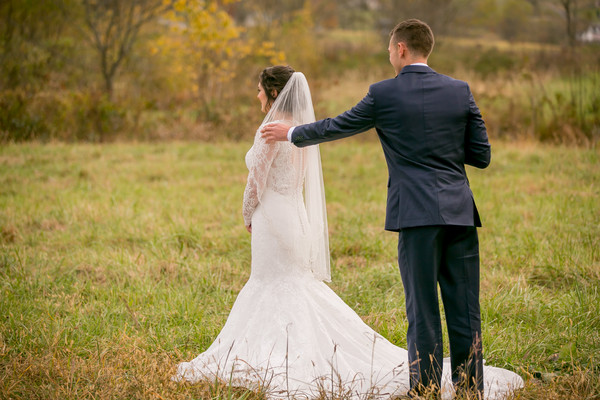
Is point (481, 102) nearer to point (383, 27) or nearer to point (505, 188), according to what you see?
point (505, 188)

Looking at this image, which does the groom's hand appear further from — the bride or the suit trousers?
the suit trousers

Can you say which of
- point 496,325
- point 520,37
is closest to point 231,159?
point 496,325

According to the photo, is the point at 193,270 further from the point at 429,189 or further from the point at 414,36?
the point at 414,36

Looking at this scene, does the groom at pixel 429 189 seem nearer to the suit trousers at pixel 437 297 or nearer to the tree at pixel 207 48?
the suit trousers at pixel 437 297

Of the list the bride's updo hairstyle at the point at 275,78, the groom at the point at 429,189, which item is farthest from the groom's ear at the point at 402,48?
the bride's updo hairstyle at the point at 275,78

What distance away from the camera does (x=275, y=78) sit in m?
3.77

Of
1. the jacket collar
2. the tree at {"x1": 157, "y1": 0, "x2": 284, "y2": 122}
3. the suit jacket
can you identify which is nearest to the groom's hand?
the suit jacket

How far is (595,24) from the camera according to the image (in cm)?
1455

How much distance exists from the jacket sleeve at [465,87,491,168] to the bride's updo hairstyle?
4.20 ft

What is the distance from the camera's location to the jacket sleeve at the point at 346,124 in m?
3.08

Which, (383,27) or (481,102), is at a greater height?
(383,27)

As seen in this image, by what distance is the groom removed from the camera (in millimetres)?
2992

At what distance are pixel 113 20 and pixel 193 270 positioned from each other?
13543 millimetres

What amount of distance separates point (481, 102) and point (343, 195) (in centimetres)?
705
